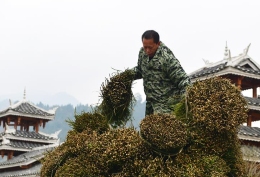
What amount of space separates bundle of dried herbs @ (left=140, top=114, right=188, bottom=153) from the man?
67 centimetres

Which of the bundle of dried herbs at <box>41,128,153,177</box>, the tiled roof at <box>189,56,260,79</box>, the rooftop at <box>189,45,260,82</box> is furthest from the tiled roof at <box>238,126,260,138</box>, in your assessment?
the bundle of dried herbs at <box>41,128,153,177</box>

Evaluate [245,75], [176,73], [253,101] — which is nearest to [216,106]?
[176,73]

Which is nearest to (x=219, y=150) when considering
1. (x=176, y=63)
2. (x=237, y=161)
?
(x=237, y=161)

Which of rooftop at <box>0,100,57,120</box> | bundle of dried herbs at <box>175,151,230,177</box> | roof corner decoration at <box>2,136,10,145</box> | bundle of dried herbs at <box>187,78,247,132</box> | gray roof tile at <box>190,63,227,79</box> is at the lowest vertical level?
roof corner decoration at <box>2,136,10,145</box>

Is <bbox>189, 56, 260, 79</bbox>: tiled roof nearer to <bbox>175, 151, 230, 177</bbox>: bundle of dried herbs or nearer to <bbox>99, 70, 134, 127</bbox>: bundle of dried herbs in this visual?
<bbox>99, 70, 134, 127</bbox>: bundle of dried herbs

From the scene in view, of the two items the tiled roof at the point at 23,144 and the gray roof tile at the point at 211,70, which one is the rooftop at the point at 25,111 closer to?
the tiled roof at the point at 23,144

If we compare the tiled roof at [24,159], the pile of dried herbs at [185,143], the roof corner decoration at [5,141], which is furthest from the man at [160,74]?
the roof corner decoration at [5,141]

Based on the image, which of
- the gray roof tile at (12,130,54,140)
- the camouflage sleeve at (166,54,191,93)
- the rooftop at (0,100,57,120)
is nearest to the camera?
the camouflage sleeve at (166,54,191,93)

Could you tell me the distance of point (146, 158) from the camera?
385 cm

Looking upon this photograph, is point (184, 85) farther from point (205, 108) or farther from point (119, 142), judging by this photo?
point (119, 142)

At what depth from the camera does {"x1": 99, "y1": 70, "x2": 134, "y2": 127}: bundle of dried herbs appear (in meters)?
4.86

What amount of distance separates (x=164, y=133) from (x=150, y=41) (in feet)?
3.67

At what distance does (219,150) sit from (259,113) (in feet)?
64.4

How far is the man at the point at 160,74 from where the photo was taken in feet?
14.8
